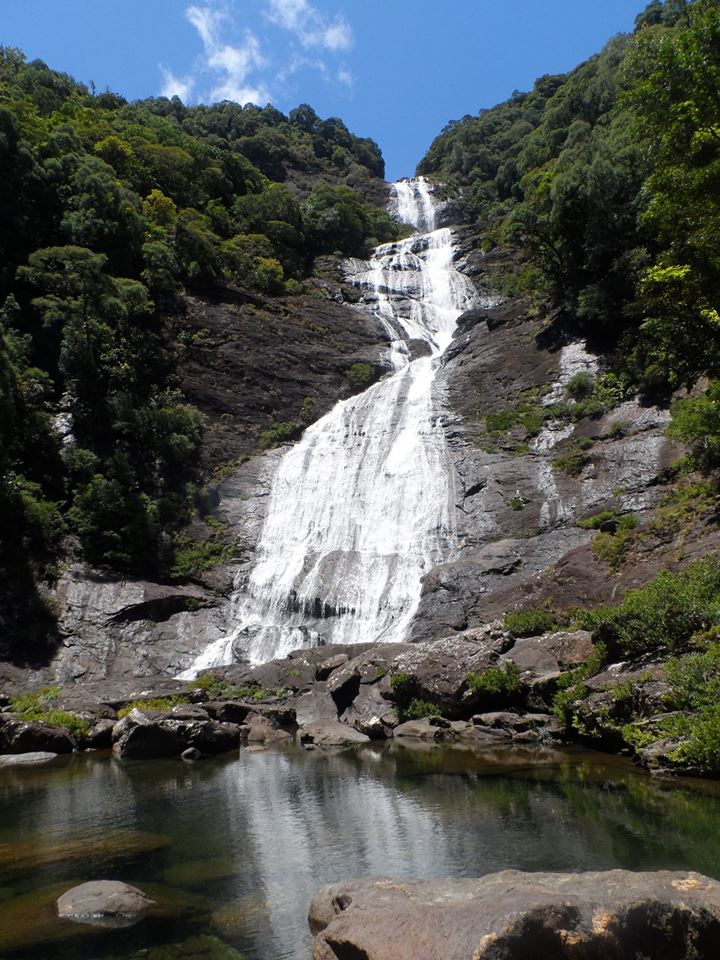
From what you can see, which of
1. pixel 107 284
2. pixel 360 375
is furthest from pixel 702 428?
pixel 107 284

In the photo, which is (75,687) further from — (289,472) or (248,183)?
(248,183)

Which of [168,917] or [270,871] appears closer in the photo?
[168,917]

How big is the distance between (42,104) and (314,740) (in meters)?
54.9

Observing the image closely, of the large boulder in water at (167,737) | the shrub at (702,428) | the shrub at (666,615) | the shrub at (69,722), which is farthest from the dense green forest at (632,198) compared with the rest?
the shrub at (69,722)

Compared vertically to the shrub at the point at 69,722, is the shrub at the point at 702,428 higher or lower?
higher

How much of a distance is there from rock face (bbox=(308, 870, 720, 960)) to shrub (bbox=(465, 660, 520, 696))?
9.22m

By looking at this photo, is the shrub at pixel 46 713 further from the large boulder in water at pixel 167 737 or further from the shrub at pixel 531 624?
the shrub at pixel 531 624

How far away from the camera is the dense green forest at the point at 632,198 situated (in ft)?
42.6

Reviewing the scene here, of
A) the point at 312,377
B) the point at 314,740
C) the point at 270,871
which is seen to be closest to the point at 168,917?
the point at 270,871

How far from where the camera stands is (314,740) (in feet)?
47.4

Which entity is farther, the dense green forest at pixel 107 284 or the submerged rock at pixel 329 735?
the dense green forest at pixel 107 284

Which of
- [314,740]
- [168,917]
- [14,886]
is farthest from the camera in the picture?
[314,740]

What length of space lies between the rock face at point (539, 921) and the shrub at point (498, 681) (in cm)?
922

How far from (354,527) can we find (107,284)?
18.3 meters
